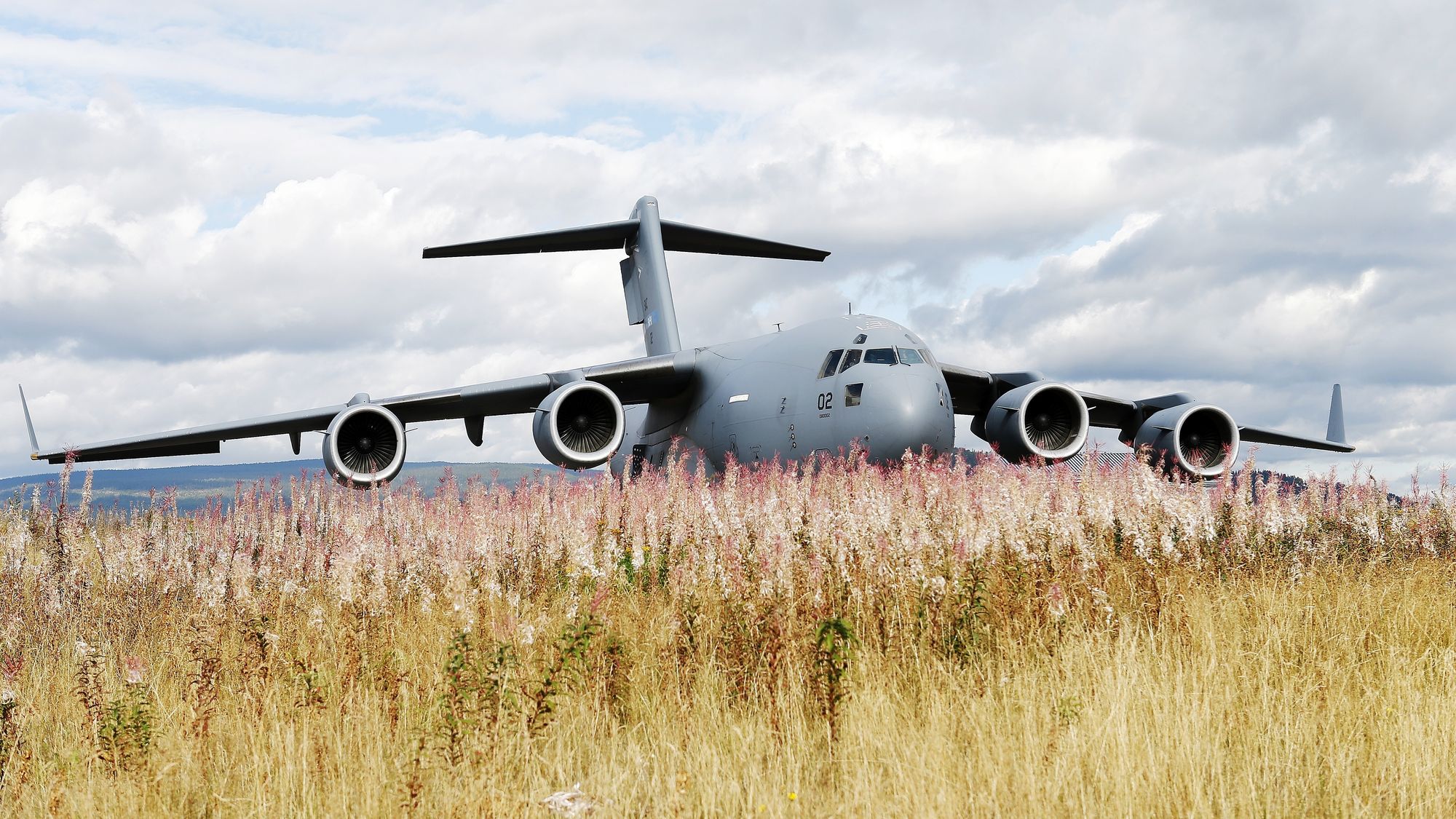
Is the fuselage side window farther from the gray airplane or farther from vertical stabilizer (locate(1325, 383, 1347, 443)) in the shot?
vertical stabilizer (locate(1325, 383, 1347, 443))

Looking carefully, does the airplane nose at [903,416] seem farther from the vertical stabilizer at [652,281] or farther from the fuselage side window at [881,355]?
the vertical stabilizer at [652,281]

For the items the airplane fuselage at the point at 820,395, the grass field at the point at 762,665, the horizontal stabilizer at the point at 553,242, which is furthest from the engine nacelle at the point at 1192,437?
the horizontal stabilizer at the point at 553,242

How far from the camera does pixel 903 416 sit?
1187 cm

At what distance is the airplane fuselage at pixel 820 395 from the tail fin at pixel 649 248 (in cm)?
320

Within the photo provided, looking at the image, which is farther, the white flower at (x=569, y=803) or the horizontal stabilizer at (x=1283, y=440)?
the horizontal stabilizer at (x=1283, y=440)

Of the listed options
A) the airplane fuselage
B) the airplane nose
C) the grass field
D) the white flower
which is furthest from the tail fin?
the white flower

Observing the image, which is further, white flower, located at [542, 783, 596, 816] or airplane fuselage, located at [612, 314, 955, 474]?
airplane fuselage, located at [612, 314, 955, 474]

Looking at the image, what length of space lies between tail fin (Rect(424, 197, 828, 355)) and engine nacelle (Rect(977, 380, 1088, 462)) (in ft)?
22.5

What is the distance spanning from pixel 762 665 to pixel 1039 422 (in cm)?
1147

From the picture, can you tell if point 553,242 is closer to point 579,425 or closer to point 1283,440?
point 579,425

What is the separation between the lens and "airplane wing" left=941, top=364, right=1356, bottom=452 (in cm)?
1596

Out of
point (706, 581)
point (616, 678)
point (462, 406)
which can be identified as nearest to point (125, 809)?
point (616, 678)

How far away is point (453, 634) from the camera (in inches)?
207

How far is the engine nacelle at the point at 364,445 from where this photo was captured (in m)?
13.2
